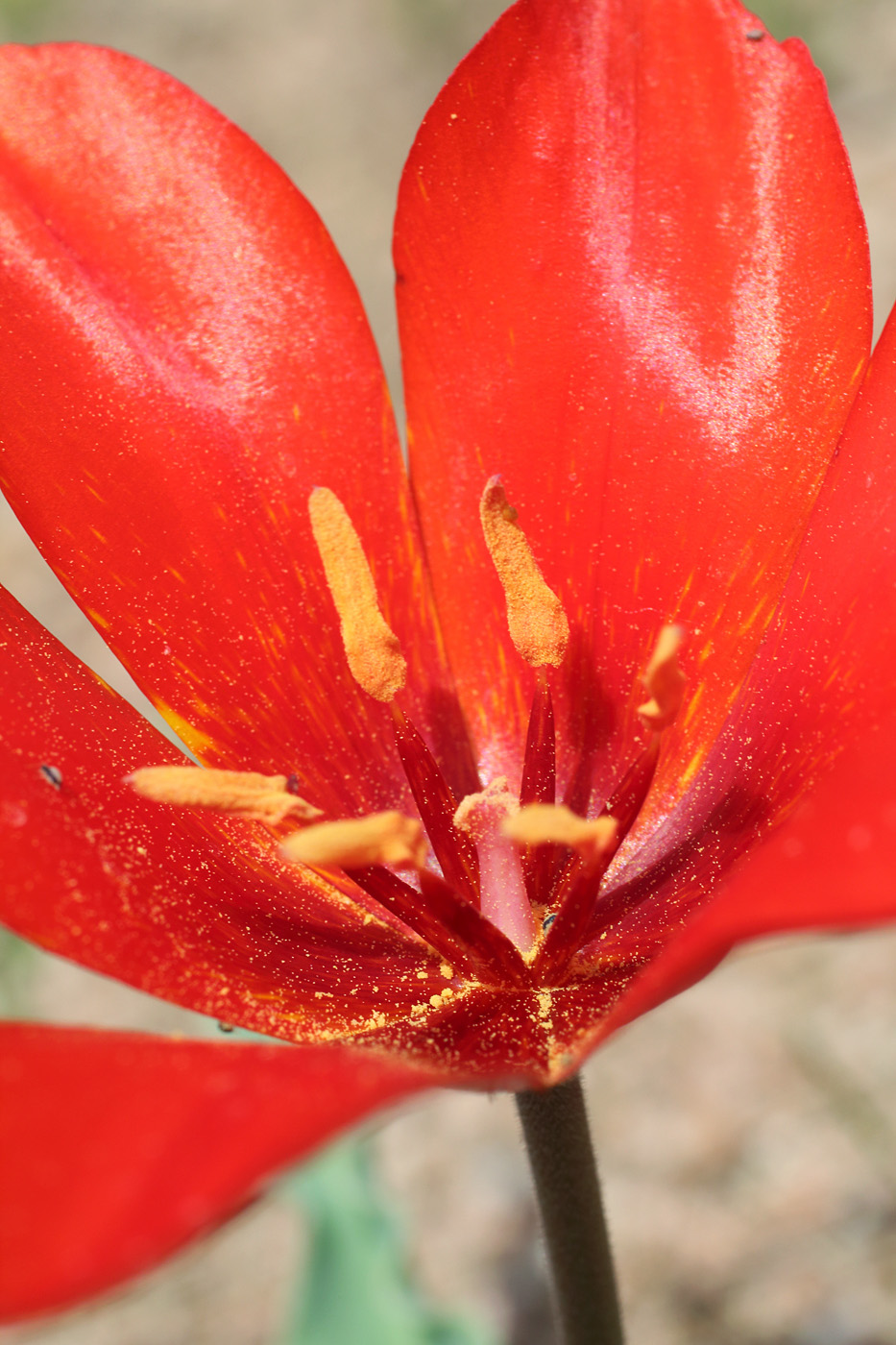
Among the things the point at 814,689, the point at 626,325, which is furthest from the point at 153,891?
the point at 626,325

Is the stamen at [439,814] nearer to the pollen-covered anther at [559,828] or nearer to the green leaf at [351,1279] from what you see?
the pollen-covered anther at [559,828]

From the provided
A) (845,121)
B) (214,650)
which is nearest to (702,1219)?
(214,650)

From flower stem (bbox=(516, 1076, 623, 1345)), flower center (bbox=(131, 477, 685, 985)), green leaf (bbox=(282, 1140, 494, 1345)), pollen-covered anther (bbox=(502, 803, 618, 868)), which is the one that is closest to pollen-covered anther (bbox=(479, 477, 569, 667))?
flower center (bbox=(131, 477, 685, 985))

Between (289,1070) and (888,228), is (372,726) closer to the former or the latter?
(289,1070)

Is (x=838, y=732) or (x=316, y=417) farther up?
(x=316, y=417)

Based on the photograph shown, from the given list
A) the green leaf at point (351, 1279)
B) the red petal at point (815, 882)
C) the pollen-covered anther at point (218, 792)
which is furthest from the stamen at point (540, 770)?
the green leaf at point (351, 1279)

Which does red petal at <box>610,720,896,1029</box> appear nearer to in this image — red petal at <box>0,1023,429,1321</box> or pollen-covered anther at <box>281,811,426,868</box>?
red petal at <box>0,1023,429,1321</box>
